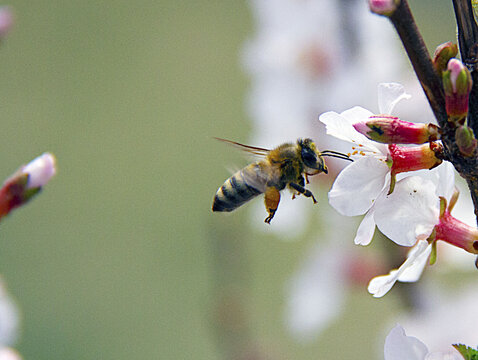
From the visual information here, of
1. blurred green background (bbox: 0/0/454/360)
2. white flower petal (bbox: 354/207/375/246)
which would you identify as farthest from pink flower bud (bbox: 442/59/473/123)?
blurred green background (bbox: 0/0/454/360)

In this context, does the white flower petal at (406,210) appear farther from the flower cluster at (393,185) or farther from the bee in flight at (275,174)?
the bee in flight at (275,174)

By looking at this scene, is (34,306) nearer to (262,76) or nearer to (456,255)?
(262,76)

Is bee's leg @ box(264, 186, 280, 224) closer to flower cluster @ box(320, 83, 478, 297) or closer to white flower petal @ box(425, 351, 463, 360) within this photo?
flower cluster @ box(320, 83, 478, 297)

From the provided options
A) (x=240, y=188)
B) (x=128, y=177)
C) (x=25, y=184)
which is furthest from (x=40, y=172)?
(x=128, y=177)

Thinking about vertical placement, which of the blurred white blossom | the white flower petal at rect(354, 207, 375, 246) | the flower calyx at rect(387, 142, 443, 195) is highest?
the flower calyx at rect(387, 142, 443, 195)

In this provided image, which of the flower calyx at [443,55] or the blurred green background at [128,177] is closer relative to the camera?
the flower calyx at [443,55]

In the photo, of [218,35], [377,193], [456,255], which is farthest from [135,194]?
[377,193]

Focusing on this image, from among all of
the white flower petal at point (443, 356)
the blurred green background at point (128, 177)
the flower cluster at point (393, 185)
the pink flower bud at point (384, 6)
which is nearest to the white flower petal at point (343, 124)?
the flower cluster at point (393, 185)
